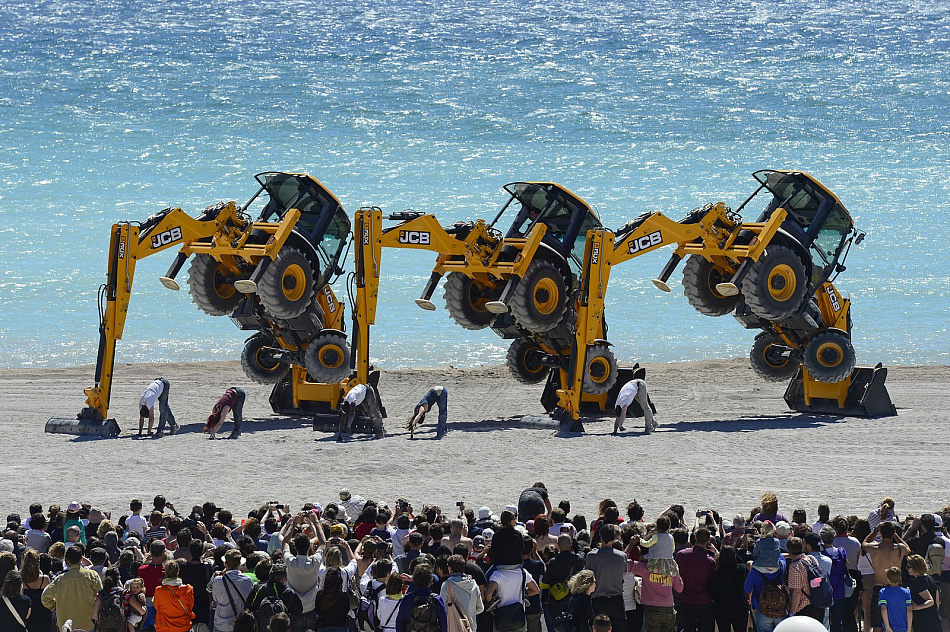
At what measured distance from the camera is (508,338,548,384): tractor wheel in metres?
25.2

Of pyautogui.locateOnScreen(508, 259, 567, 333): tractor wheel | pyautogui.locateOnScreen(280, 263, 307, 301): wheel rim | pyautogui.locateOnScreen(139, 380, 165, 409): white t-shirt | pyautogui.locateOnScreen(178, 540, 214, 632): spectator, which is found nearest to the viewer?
pyautogui.locateOnScreen(178, 540, 214, 632): spectator

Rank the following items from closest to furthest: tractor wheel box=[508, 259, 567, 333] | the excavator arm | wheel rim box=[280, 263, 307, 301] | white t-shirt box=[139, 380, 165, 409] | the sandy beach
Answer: the sandy beach
white t-shirt box=[139, 380, 165, 409]
the excavator arm
tractor wheel box=[508, 259, 567, 333]
wheel rim box=[280, 263, 307, 301]

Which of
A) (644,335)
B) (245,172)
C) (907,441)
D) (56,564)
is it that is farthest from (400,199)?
(56,564)

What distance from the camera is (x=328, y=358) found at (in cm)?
2377

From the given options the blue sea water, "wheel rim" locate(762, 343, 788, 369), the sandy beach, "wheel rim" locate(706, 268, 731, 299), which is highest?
the blue sea water

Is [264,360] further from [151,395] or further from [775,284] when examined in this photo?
[775,284]

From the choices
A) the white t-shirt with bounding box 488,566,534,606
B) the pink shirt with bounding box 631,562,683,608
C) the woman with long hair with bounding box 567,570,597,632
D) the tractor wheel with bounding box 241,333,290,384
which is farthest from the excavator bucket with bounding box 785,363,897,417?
the white t-shirt with bounding box 488,566,534,606

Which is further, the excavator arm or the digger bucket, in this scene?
the excavator arm

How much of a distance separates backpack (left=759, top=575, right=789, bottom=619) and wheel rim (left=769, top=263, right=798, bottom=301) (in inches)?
531

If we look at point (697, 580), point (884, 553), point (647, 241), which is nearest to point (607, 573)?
point (697, 580)

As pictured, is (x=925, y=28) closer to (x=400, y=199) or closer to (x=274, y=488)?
(x=400, y=199)

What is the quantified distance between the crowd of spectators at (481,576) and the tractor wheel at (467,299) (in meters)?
11.9

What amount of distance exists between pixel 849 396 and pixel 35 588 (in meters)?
17.0

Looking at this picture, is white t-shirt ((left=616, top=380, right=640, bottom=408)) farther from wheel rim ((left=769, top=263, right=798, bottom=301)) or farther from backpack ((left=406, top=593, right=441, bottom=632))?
backpack ((left=406, top=593, right=441, bottom=632))
